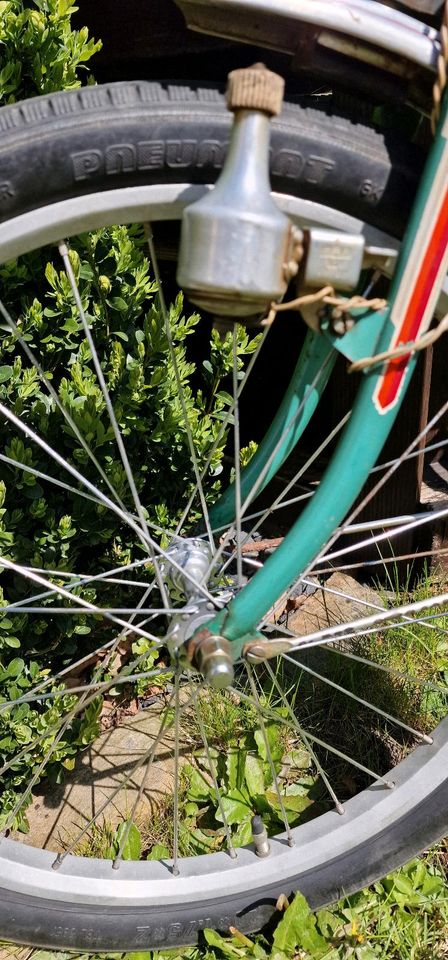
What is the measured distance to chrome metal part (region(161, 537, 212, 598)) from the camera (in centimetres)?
113

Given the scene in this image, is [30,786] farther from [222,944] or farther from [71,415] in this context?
[71,415]

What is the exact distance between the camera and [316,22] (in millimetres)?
739

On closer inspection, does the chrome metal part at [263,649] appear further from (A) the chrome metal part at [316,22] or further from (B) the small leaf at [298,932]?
(A) the chrome metal part at [316,22]

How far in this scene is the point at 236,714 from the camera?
1.52 meters

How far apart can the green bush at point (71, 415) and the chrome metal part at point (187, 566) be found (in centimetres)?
21

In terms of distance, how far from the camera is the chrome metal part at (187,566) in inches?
44.5

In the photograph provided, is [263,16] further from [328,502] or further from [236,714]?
[236,714]

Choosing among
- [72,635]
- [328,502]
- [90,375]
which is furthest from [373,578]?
[328,502]

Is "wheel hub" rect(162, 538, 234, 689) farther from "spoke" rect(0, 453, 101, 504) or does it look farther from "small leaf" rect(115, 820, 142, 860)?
"small leaf" rect(115, 820, 142, 860)

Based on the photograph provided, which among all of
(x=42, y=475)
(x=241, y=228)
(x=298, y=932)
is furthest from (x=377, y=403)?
(x=298, y=932)

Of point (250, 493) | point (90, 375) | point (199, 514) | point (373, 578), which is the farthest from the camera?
point (373, 578)

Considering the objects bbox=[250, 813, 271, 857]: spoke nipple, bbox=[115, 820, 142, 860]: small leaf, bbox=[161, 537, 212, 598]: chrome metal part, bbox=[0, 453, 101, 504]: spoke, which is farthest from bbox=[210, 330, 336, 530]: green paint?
bbox=[115, 820, 142, 860]: small leaf

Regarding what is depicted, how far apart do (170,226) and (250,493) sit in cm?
51

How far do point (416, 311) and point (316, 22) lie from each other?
30 centimetres
